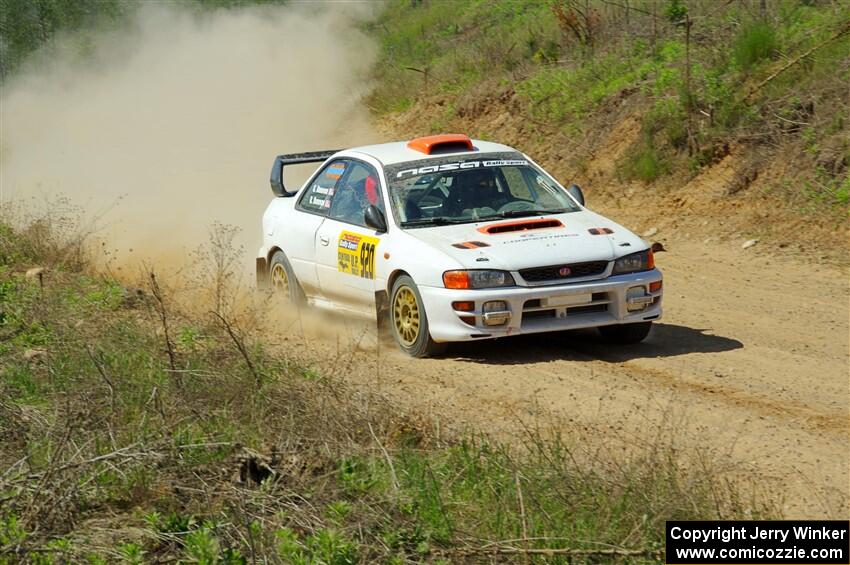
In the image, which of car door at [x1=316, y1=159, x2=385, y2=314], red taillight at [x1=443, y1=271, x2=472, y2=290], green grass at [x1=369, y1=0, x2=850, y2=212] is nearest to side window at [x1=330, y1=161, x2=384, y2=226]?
car door at [x1=316, y1=159, x2=385, y2=314]

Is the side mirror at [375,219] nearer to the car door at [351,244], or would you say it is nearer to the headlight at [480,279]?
the car door at [351,244]

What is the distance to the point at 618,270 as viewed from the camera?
9445 mm

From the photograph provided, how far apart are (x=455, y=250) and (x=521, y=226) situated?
0.67 meters

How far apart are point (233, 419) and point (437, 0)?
78.6ft

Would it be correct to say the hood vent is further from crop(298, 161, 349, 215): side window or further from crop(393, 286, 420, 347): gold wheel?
crop(298, 161, 349, 215): side window

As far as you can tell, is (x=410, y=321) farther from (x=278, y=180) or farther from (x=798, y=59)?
(x=798, y=59)

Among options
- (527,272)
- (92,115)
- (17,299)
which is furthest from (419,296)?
(92,115)

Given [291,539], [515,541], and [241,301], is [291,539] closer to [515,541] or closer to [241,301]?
[515,541]

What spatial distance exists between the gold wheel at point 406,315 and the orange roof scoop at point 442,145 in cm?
156

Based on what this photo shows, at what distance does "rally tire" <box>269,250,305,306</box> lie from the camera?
37.4 ft

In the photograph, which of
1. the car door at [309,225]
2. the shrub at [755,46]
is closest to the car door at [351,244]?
the car door at [309,225]

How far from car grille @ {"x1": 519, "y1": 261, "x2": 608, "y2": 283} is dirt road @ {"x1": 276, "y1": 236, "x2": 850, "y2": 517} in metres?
0.61

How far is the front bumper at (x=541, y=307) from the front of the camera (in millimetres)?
9156

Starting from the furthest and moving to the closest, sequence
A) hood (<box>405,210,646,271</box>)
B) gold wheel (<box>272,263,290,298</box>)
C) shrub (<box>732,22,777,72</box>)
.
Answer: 1. shrub (<box>732,22,777,72</box>)
2. gold wheel (<box>272,263,290,298</box>)
3. hood (<box>405,210,646,271</box>)
